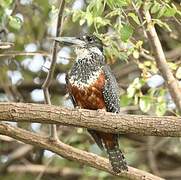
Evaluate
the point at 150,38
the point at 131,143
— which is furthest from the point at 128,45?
the point at 131,143

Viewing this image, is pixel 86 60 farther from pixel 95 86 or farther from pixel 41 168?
pixel 41 168

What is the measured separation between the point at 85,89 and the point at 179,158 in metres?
2.79

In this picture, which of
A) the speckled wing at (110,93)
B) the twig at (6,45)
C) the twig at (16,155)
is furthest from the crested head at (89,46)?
the twig at (16,155)

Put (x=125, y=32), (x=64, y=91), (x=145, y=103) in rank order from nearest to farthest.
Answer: (x=125, y=32)
(x=145, y=103)
(x=64, y=91)

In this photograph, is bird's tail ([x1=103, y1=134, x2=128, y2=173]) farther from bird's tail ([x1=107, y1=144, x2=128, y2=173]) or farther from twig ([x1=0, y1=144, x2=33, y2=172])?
twig ([x1=0, y1=144, x2=33, y2=172])

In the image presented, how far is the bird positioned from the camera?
3930 mm

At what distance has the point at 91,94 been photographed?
3.92 m

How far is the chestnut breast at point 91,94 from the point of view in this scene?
3.92 meters

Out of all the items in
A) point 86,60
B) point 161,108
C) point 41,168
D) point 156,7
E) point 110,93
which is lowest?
point 41,168

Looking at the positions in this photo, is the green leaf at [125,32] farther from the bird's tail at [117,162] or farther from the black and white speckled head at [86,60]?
the bird's tail at [117,162]

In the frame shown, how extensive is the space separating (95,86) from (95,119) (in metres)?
0.63

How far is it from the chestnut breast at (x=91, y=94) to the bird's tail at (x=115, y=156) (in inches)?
10.5

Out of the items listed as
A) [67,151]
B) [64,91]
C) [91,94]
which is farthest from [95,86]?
[64,91]

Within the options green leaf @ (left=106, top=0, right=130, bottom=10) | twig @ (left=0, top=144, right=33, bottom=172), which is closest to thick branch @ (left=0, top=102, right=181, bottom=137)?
green leaf @ (left=106, top=0, right=130, bottom=10)
